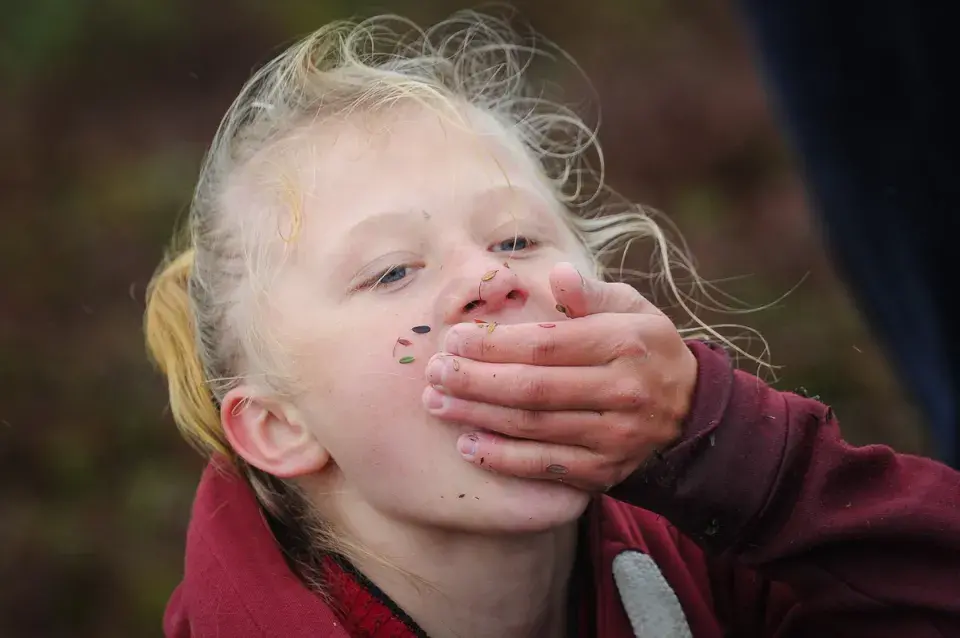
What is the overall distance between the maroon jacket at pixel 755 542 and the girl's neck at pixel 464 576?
0.13 ft

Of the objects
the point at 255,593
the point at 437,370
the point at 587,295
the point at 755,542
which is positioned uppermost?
the point at 587,295

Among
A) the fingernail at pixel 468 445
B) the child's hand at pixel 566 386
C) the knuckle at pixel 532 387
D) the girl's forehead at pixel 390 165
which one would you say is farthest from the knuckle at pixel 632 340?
the girl's forehead at pixel 390 165

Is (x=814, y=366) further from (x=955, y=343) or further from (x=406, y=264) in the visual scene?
(x=406, y=264)

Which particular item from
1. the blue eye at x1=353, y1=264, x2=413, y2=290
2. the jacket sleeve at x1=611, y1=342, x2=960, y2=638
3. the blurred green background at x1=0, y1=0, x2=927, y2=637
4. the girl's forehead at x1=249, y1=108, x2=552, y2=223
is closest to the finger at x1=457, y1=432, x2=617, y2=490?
Answer: the jacket sleeve at x1=611, y1=342, x2=960, y2=638

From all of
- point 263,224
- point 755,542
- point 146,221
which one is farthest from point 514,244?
point 146,221

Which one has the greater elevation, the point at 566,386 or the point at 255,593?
the point at 566,386

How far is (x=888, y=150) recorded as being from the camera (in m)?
1.88

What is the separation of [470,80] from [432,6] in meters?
3.36

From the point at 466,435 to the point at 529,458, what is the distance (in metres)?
0.09

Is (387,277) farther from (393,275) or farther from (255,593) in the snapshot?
(255,593)

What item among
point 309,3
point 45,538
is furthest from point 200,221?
point 309,3

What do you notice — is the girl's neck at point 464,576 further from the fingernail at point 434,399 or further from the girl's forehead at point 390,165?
the girl's forehead at point 390,165

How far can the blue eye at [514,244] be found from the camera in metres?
1.44

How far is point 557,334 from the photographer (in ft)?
4.09
